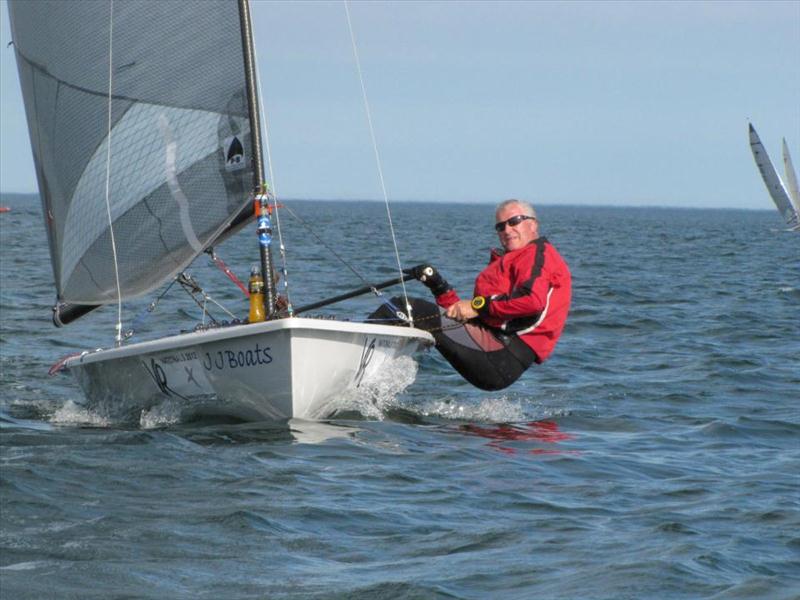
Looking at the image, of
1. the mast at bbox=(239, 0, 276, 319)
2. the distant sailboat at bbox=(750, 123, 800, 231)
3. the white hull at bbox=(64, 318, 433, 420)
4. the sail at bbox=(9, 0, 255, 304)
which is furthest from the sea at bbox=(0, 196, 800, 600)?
the distant sailboat at bbox=(750, 123, 800, 231)

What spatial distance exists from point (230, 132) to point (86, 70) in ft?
4.01

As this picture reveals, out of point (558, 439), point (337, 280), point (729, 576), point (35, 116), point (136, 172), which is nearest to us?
point (729, 576)

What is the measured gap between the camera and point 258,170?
30.9 feet

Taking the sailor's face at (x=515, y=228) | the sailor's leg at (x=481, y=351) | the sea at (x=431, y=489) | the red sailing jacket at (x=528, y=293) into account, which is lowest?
the sea at (x=431, y=489)

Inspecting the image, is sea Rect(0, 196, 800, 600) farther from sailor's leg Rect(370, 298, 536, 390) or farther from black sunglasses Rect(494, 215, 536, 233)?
black sunglasses Rect(494, 215, 536, 233)

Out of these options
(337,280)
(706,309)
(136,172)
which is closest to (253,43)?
(136,172)

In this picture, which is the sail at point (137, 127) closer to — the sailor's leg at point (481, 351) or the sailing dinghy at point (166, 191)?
the sailing dinghy at point (166, 191)

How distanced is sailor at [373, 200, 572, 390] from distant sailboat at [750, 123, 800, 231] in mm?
32391

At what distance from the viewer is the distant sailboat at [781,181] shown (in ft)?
136

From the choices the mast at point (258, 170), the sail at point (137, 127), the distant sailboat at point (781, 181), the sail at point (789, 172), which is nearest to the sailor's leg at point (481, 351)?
the mast at point (258, 170)

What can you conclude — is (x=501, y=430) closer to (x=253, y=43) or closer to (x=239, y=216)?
(x=239, y=216)

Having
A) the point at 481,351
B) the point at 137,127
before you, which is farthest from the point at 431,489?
the point at 137,127

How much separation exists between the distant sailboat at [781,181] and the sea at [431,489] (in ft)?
94.6

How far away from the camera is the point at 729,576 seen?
596cm
